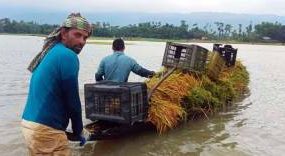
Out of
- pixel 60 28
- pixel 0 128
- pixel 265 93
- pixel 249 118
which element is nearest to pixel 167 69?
pixel 249 118

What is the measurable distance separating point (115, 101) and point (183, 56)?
10.4ft

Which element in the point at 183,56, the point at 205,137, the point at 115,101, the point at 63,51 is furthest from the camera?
the point at 183,56

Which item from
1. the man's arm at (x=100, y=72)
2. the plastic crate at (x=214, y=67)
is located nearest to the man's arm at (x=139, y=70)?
the man's arm at (x=100, y=72)

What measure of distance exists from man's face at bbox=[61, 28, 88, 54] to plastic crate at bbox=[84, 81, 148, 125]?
118 inches

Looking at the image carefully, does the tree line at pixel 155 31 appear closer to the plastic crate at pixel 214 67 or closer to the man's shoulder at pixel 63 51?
the plastic crate at pixel 214 67

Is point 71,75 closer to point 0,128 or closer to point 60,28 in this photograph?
point 60,28

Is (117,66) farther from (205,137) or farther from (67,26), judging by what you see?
(67,26)

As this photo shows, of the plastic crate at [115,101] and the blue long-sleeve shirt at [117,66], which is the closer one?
the plastic crate at [115,101]

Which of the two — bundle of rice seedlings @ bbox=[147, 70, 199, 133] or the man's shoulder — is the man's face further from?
bundle of rice seedlings @ bbox=[147, 70, 199, 133]

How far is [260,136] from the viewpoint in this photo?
385 inches

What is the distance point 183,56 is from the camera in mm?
10219

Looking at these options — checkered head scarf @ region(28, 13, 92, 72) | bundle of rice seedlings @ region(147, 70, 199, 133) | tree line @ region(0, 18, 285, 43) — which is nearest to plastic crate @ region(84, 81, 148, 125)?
bundle of rice seedlings @ region(147, 70, 199, 133)

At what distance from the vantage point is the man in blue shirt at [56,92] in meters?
4.10

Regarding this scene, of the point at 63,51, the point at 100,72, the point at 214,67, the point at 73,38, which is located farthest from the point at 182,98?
the point at 63,51
